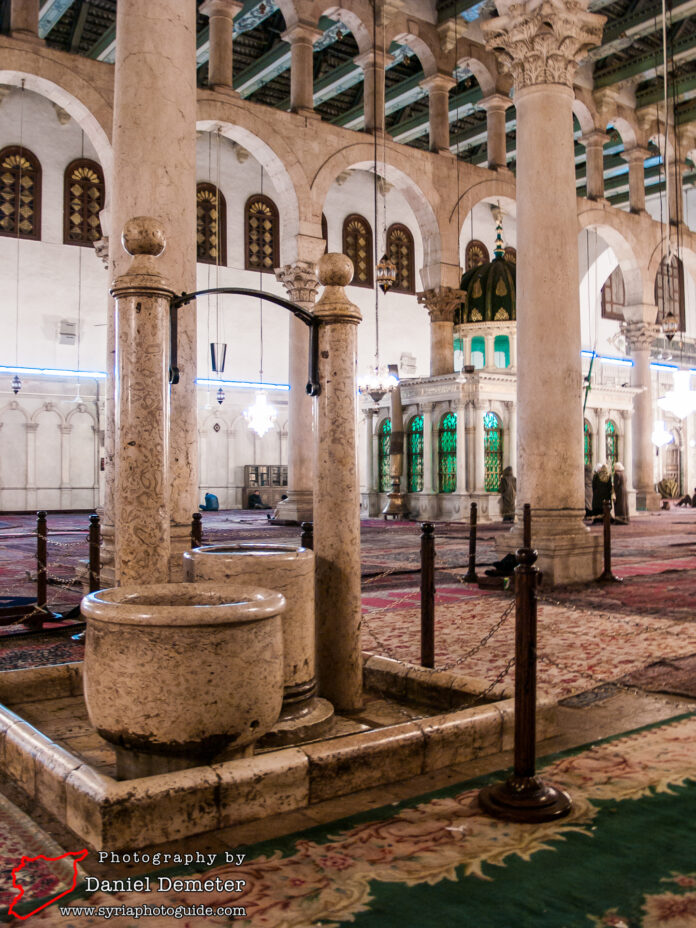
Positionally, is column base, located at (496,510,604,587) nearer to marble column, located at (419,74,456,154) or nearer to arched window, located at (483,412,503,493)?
arched window, located at (483,412,503,493)

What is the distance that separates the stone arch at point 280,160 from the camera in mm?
14289

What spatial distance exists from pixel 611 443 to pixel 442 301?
602cm

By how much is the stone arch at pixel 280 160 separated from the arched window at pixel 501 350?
5820 millimetres

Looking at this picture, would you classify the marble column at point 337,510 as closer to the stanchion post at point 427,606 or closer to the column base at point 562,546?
the stanchion post at point 427,606

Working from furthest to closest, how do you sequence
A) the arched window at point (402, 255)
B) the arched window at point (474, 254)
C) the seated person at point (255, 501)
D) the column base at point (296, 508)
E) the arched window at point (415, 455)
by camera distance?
the arched window at point (474, 254) → the arched window at point (402, 255) → the seated person at point (255, 501) → the arched window at point (415, 455) → the column base at point (296, 508)

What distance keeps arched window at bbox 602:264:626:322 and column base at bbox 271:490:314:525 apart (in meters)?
18.3

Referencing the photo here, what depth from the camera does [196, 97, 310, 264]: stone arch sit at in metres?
14.3

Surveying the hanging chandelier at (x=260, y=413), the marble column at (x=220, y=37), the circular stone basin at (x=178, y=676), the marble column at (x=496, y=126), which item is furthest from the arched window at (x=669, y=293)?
the circular stone basin at (x=178, y=676)

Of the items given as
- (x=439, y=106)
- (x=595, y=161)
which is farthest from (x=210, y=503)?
(x=595, y=161)

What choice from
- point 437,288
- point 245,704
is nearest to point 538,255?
point 245,704

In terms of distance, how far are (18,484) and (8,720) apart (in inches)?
770

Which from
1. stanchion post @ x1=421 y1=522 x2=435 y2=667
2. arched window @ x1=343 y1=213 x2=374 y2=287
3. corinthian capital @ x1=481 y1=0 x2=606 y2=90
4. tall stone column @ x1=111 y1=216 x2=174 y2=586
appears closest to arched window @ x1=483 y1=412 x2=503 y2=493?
arched window @ x1=343 y1=213 x2=374 y2=287

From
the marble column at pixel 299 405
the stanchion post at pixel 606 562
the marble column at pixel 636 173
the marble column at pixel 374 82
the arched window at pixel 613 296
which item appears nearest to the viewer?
the stanchion post at pixel 606 562

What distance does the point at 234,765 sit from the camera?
263 cm
